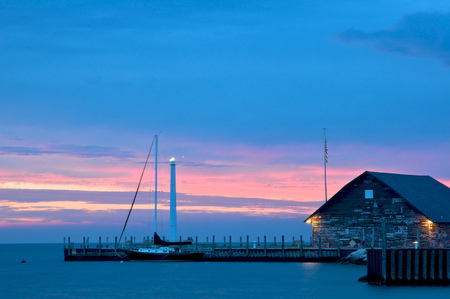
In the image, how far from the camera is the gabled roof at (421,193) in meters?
63.0

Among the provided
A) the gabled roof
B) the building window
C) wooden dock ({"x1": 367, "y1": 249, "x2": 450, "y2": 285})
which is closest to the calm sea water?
wooden dock ({"x1": 367, "y1": 249, "x2": 450, "y2": 285})

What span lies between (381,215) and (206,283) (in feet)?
62.0

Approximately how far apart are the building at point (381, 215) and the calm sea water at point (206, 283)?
3623 mm

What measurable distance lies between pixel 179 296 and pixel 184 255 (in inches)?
1067

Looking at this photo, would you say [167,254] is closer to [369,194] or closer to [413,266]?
[369,194]

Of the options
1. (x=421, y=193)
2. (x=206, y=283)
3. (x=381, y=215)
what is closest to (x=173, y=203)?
(x=206, y=283)

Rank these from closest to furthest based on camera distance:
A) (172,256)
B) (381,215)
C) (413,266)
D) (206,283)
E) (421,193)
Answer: (413,266), (206,283), (381,215), (421,193), (172,256)

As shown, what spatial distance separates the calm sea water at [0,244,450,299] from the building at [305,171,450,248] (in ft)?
11.9

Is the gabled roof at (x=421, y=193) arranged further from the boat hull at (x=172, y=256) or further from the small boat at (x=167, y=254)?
the small boat at (x=167, y=254)

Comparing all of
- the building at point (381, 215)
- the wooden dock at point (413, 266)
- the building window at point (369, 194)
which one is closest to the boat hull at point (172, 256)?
the building at point (381, 215)

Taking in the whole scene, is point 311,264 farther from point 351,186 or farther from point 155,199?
point 155,199

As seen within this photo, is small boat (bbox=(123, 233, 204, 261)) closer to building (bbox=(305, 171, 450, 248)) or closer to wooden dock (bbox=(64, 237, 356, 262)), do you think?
wooden dock (bbox=(64, 237, 356, 262))

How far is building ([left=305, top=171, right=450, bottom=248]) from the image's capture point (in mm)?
62219

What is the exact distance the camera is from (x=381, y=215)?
210 feet
